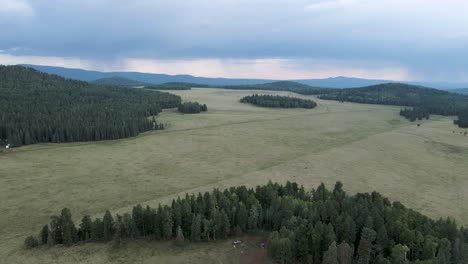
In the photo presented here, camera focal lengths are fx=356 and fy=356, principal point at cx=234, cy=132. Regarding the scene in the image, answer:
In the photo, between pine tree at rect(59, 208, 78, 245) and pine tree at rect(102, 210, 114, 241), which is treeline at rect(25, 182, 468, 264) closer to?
pine tree at rect(59, 208, 78, 245)

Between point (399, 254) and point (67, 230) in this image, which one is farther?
point (67, 230)

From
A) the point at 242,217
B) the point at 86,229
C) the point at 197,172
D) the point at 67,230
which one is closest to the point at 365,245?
the point at 242,217

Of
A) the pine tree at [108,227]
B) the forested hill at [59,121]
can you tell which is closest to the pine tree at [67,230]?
the pine tree at [108,227]

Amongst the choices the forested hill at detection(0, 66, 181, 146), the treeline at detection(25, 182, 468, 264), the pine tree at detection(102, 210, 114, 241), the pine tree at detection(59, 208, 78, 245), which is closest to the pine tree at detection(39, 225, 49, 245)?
the treeline at detection(25, 182, 468, 264)

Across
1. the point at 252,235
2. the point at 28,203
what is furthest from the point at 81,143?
the point at 252,235

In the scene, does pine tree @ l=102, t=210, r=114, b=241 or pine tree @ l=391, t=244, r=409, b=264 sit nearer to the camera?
pine tree @ l=391, t=244, r=409, b=264

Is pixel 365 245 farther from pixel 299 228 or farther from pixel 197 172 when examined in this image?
pixel 197 172
